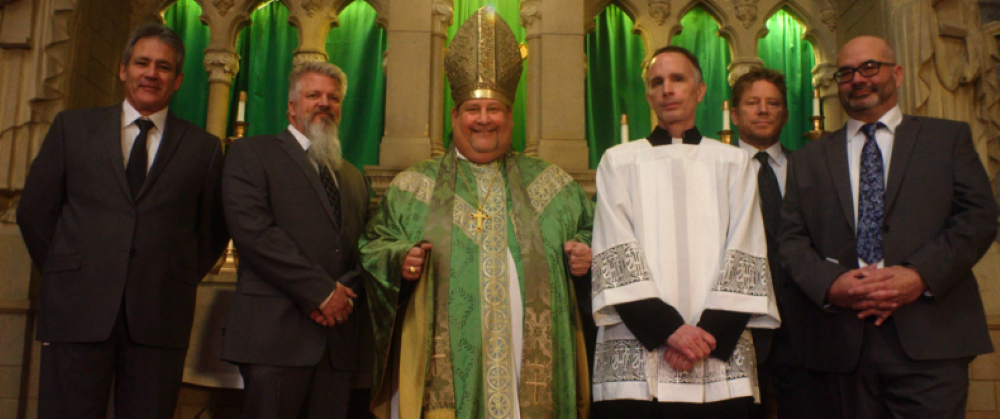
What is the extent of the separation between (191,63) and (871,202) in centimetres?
421

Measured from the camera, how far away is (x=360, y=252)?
295 centimetres

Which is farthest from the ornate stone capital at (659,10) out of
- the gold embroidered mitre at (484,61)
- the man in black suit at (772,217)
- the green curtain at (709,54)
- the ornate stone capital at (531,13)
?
the gold embroidered mitre at (484,61)

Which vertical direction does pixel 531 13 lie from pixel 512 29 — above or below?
below

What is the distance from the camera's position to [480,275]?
2.94 meters

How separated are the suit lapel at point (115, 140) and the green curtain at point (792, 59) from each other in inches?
153

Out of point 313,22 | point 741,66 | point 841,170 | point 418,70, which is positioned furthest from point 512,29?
point 841,170

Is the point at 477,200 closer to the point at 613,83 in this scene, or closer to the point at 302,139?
the point at 302,139

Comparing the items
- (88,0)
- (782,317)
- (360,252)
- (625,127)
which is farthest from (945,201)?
(88,0)

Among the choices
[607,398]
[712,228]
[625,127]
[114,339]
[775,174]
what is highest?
[625,127]

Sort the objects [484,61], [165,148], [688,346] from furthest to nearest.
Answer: [484,61]
[165,148]
[688,346]

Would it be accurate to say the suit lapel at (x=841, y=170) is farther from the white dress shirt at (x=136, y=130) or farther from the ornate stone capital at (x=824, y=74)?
the white dress shirt at (x=136, y=130)

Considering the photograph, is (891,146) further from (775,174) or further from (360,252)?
(360,252)

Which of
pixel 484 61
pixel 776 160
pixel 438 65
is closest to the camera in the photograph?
pixel 484 61

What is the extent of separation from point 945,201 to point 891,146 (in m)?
0.27
